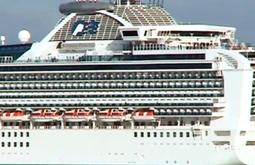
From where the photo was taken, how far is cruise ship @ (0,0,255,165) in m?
77.8

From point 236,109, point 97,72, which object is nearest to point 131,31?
point 97,72

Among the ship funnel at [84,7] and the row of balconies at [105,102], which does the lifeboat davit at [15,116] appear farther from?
the ship funnel at [84,7]

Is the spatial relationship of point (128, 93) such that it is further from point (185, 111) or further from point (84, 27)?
point (84, 27)

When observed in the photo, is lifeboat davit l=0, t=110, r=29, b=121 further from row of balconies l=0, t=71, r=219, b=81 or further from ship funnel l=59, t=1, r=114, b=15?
ship funnel l=59, t=1, r=114, b=15

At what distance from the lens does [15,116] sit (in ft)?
271

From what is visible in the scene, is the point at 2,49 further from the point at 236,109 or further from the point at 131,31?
the point at 236,109

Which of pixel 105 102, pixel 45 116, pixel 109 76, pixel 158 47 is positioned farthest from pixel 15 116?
pixel 158 47

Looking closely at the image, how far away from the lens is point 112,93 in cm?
8025

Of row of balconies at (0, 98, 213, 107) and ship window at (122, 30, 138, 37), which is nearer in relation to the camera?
row of balconies at (0, 98, 213, 107)

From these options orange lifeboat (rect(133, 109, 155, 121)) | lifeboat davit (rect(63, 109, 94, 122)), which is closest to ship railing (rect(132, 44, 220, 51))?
orange lifeboat (rect(133, 109, 155, 121))

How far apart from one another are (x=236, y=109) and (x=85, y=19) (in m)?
12.3

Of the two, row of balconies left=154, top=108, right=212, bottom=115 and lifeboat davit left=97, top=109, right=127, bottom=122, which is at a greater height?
row of balconies left=154, top=108, right=212, bottom=115

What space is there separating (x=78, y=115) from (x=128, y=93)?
10.4ft

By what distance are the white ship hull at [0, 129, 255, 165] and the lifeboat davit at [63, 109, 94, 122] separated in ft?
2.20
